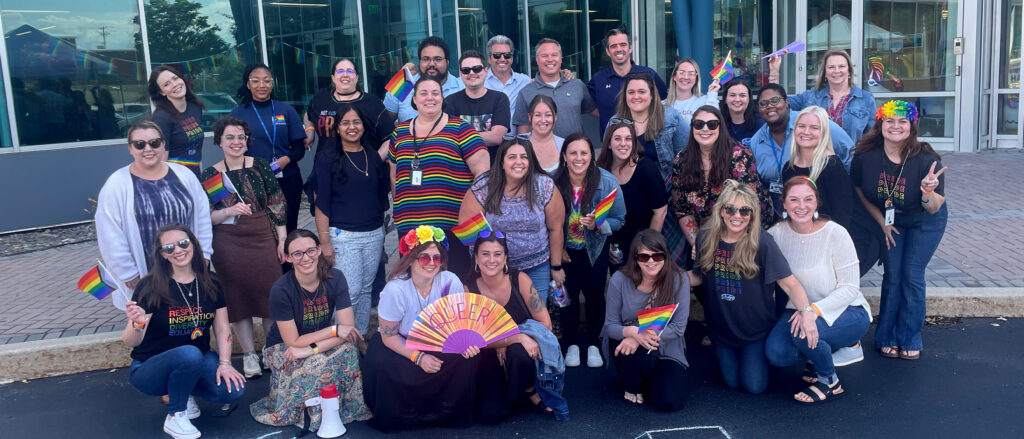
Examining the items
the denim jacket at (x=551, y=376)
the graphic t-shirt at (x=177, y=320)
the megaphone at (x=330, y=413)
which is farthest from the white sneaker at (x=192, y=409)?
the denim jacket at (x=551, y=376)

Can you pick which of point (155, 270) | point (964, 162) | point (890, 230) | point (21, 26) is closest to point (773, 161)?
point (890, 230)

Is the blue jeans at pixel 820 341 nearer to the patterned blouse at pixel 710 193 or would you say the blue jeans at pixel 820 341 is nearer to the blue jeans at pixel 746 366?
the blue jeans at pixel 746 366

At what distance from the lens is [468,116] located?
5.87 metres

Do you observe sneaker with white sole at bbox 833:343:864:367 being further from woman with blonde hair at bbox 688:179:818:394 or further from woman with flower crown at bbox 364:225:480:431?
woman with flower crown at bbox 364:225:480:431

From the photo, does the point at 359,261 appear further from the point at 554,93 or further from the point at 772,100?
the point at 772,100

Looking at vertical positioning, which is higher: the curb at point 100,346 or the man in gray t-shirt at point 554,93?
the man in gray t-shirt at point 554,93

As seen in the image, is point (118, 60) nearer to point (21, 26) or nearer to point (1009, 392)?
point (21, 26)

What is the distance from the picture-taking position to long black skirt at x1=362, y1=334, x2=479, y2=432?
4422mm

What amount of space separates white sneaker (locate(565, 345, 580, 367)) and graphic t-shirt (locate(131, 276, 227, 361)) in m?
2.20

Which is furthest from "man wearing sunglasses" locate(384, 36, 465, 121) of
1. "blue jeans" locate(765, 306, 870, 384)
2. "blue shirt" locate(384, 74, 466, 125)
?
"blue jeans" locate(765, 306, 870, 384)

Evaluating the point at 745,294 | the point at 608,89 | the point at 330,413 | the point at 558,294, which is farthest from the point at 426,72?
the point at 745,294

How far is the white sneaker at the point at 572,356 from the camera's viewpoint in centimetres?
523

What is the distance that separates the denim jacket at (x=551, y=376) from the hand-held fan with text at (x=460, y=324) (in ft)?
0.82

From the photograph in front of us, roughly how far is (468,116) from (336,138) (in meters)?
1.04
